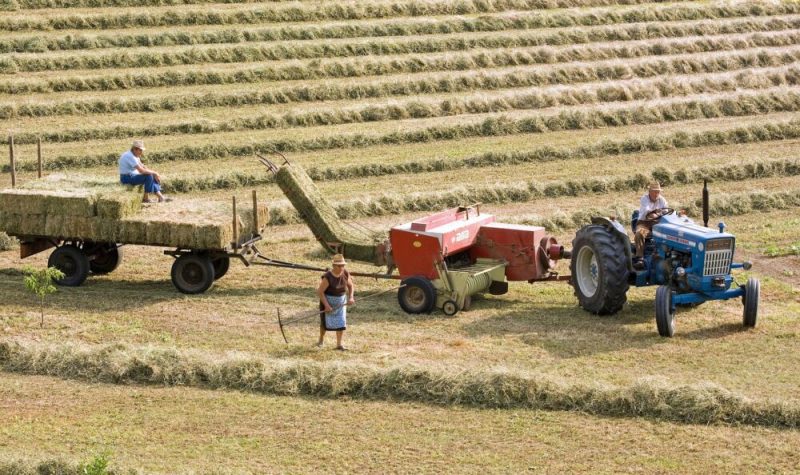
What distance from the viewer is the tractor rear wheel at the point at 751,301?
15.4m

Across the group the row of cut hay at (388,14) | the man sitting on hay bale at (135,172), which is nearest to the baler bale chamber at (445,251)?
the man sitting on hay bale at (135,172)

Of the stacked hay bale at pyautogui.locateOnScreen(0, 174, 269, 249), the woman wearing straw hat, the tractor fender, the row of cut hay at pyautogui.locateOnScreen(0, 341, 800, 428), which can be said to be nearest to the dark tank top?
the woman wearing straw hat

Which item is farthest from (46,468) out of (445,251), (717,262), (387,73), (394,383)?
(387,73)

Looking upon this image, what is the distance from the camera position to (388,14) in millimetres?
35344

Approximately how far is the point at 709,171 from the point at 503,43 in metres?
10.5

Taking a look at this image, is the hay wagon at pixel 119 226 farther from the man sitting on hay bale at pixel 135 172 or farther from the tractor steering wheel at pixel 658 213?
the tractor steering wheel at pixel 658 213

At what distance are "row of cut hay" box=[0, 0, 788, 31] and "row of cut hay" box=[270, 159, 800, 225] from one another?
11871 mm

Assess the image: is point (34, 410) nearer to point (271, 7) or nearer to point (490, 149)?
point (490, 149)

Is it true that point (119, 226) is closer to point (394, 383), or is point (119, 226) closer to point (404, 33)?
point (394, 383)

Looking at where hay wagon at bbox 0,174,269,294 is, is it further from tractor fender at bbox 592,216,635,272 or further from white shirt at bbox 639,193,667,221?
white shirt at bbox 639,193,667,221

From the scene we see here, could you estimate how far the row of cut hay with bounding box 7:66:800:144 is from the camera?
27.1 m

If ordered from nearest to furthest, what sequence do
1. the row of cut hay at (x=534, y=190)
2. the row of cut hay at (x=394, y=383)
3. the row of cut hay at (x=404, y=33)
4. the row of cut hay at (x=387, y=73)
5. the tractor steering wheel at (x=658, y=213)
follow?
the row of cut hay at (x=394, y=383) → the tractor steering wheel at (x=658, y=213) → the row of cut hay at (x=534, y=190) → the row of cut hay at (x=387, y=73) → the row of cut hay at (x=404, y=33)

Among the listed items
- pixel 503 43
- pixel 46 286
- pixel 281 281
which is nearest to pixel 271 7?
pixel 503 43

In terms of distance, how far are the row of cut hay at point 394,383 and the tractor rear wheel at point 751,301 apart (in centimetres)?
271
